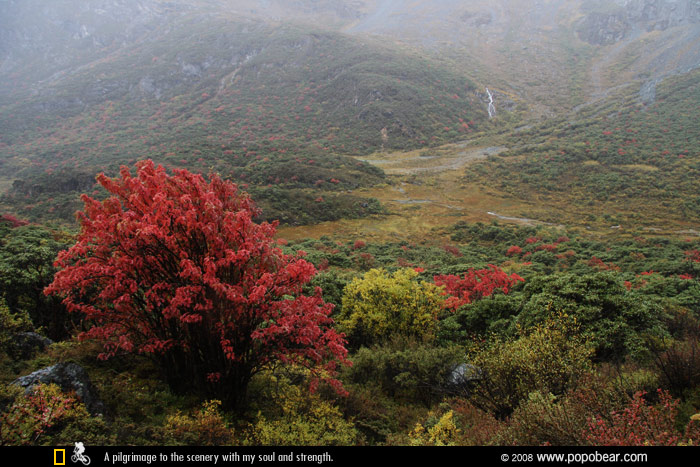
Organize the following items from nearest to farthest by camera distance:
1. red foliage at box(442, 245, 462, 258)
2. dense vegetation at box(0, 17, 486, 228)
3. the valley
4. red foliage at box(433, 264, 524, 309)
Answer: the valley, red foliage at box(433, 264, 524, 309), red foliage at box(442, 245, 462, 258), dense vegetation at box(0, 17, 486, 228)

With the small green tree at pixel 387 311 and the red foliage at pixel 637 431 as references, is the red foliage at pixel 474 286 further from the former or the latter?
the red foliage at pixel 637 431

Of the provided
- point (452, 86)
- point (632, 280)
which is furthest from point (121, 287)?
point (452, 86)

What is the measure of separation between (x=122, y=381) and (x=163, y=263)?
132 inches

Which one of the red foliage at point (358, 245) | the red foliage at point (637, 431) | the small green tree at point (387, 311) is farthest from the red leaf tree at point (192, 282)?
the red foliage at point (358, 245)

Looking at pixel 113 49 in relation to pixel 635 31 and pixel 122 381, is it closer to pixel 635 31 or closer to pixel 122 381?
pixel 122 381

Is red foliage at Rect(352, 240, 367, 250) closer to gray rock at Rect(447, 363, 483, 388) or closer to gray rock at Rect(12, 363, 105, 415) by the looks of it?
gray rock at Rect(447, 363, 483, 388)

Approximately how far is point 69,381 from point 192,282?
2793mm

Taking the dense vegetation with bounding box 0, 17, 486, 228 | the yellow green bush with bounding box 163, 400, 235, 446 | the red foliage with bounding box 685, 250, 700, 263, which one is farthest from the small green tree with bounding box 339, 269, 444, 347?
the dense vegetation with bounding box 0, 17, 486, 228

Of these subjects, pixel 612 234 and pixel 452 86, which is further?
pixel 452 86

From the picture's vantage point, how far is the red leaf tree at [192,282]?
709cm
